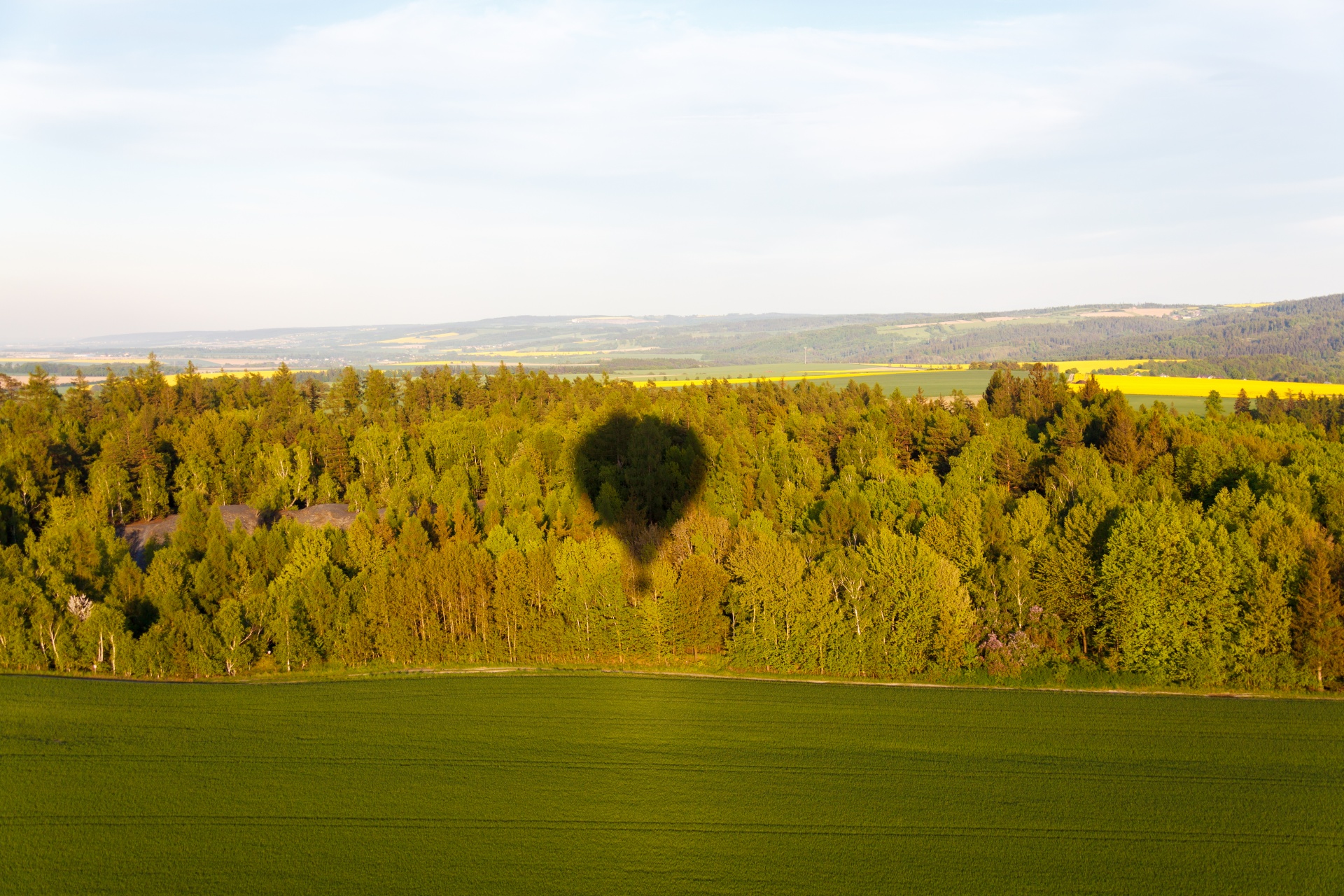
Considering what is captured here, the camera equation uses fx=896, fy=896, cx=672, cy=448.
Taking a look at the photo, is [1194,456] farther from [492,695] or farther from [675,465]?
[492,695]

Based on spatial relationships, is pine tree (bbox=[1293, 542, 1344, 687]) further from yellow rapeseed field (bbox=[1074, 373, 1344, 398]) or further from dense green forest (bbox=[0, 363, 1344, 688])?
yellow rapeseed field (bbox=[1074, 373, 1344, 398])

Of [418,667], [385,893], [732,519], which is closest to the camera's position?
[385,893]

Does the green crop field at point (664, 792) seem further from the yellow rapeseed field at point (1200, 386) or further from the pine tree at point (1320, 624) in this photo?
the yellow rapeseed field at point (1200, 386)

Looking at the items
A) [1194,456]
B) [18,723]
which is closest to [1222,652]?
[1194,456]

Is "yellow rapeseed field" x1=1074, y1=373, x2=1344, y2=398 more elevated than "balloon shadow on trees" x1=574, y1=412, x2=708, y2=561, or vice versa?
"yellow rapeseed field" x1=1074, y1=373, x2=1344, y2=398

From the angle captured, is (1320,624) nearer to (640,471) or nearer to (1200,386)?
(640,471)

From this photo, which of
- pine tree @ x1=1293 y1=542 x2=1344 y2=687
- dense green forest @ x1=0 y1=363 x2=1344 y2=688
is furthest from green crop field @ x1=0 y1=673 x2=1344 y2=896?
dense green forest @ x1=0 y1=363 x2=1344 y2=688
